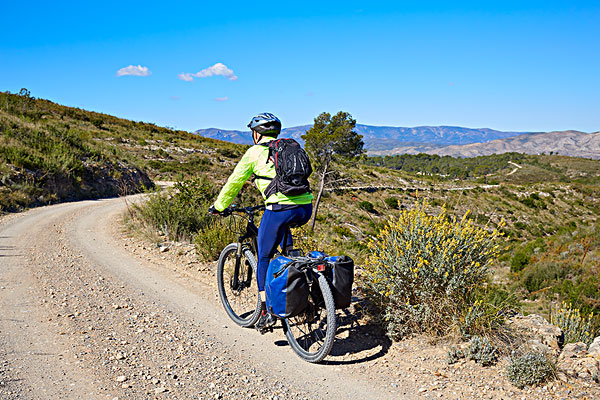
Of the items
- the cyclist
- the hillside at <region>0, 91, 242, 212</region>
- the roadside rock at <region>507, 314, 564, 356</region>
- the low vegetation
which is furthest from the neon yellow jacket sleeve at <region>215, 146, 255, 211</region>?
the hillside at <region>0, 91, 242, 212</region>

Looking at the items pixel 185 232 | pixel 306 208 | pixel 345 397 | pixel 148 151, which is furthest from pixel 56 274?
→ pixel 148 151

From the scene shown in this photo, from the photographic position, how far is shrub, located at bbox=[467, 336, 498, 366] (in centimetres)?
334

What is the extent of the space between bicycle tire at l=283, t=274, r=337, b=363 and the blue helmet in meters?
1.52

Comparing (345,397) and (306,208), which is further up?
(306,208)

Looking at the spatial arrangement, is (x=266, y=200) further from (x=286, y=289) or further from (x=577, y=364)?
(x=577, y=364)

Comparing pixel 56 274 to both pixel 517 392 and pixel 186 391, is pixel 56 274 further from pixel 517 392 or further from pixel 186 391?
pixel 517 392

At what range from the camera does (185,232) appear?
317 inches

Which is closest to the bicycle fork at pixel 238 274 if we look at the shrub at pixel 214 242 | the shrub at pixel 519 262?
the shrub at pixel 214 242

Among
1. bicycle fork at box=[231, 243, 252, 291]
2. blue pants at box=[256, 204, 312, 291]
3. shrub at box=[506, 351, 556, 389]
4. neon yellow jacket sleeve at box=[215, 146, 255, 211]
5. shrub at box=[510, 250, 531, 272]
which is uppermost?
neon yellow jacket sleeve at box=[215, 146, 255, 211]

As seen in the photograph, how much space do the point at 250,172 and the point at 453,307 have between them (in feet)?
8.19

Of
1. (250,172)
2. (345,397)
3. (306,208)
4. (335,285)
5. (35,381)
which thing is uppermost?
(250,172)

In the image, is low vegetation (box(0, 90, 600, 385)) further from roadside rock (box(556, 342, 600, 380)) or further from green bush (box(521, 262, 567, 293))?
roadside rock (box(556, 342, 600, 380))

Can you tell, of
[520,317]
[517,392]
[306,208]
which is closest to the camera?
[517,392]

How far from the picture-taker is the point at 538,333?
12.9 ft
